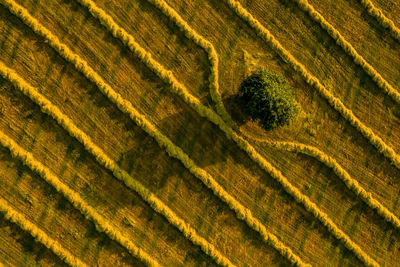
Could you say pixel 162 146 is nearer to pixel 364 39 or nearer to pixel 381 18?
pixel 364 39

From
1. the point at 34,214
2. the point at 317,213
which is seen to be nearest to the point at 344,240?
the point at 317,213

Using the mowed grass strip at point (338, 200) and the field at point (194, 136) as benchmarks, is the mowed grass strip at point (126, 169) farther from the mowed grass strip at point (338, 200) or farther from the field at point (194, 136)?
the mowed grass strip at point (338, 200)

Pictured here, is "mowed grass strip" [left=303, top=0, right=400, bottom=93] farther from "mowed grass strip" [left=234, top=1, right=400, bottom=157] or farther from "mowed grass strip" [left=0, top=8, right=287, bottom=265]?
"mowed grass strip" [left=0, top=8, right=287, bottom=265]

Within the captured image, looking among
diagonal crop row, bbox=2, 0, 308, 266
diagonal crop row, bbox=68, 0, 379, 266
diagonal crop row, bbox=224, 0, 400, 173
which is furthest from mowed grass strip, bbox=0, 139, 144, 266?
diagonal crop row, bbox=224, 0, 400, 173

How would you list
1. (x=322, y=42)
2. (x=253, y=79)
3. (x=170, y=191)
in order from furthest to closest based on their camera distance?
(x=322, y=42)
(x=170, y=191)
(x=253, y=79)

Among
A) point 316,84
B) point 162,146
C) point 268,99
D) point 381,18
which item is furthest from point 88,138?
point 381,18

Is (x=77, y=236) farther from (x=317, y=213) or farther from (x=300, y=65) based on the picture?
(x=300, y=65)

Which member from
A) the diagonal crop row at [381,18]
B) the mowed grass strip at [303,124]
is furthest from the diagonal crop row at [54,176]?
the diagonal crop row at [381,18]
